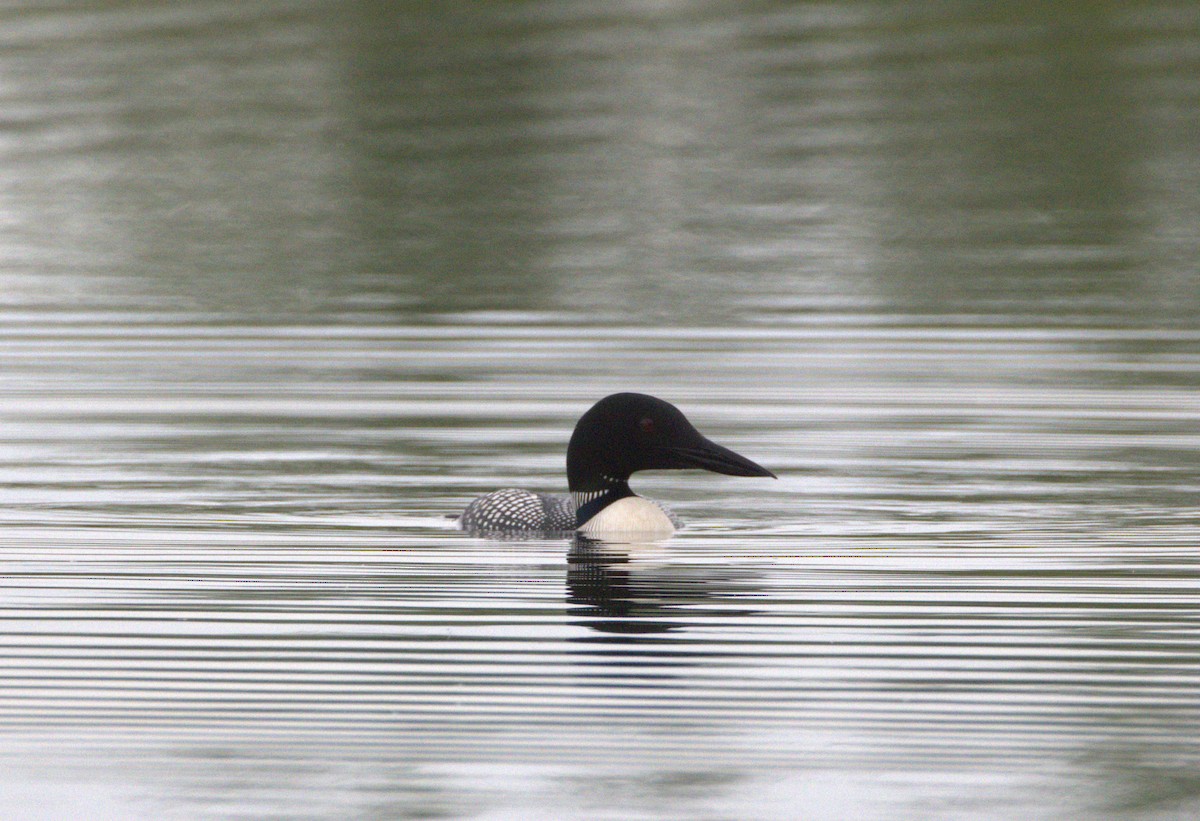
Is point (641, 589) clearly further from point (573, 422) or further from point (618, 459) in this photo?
point (573, 422)

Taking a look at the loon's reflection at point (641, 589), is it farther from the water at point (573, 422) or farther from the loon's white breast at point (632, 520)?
the loon's white breast at point (632, 520)

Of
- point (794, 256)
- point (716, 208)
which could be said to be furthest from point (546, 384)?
point (716, 208)

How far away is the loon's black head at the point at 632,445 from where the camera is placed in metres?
9.80

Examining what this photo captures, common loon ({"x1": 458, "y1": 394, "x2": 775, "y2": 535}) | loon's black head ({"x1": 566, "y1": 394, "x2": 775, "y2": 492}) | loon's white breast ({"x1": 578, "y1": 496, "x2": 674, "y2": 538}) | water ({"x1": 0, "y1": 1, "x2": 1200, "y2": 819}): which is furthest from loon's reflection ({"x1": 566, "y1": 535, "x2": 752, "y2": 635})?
loon's black head ({"x1": 566, "y1": 394, "x2": 775, "y2": 492})

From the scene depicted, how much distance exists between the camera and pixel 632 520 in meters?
9.60

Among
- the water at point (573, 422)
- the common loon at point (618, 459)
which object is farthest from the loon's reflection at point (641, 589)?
the common loon at point (618, 459)

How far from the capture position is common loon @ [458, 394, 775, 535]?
973 cm

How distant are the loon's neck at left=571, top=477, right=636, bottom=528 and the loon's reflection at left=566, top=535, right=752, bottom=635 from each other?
337 millimetres

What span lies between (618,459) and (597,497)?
177 millimetres

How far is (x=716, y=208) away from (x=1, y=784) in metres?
15.6

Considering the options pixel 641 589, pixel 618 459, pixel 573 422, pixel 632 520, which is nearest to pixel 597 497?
pixel 618 459

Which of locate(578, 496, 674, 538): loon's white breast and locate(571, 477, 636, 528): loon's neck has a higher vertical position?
locate(571, 477, 636, 528): loon's neck

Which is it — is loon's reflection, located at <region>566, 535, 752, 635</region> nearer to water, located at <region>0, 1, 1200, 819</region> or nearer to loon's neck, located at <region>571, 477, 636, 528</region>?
water, located at <region>0, 1, 1200, 819</region>

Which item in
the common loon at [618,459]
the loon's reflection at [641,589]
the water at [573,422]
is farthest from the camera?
the common loon at [618,459]
